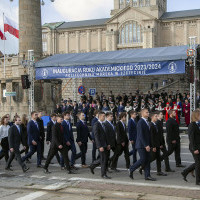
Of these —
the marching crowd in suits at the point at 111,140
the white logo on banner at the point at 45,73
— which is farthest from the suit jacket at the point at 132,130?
the white logo on banner at the point at 45,73

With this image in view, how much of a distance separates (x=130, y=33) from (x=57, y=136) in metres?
62.4

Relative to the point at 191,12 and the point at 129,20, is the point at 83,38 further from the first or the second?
the point at 191,12

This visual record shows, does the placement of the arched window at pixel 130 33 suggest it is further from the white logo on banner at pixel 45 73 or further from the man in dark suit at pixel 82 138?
the man in dark suit at pixel 82 138

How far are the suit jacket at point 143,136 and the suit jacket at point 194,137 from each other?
1.05 m

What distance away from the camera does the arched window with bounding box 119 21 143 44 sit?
70.0 m

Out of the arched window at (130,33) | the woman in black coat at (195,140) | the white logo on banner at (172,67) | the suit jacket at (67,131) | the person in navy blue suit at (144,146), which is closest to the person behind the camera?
the woman in black coat at (195,140)

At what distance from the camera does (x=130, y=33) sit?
2771 inches

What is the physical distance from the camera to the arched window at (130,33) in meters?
70.0

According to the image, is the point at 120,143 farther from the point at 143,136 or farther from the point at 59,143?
the point at 59,143

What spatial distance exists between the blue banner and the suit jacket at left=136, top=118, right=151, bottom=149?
10341 millimetres

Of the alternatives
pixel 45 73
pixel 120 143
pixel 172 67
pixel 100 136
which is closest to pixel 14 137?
pixel 100 136

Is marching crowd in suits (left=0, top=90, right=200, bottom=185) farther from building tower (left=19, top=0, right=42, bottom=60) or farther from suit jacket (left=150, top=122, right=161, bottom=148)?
building tower (left=19, top=0, right=42, bottom=60)

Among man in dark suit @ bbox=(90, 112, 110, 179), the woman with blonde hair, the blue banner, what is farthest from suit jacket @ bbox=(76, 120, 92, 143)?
the blue banner

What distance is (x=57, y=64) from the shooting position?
22344 millimetres
